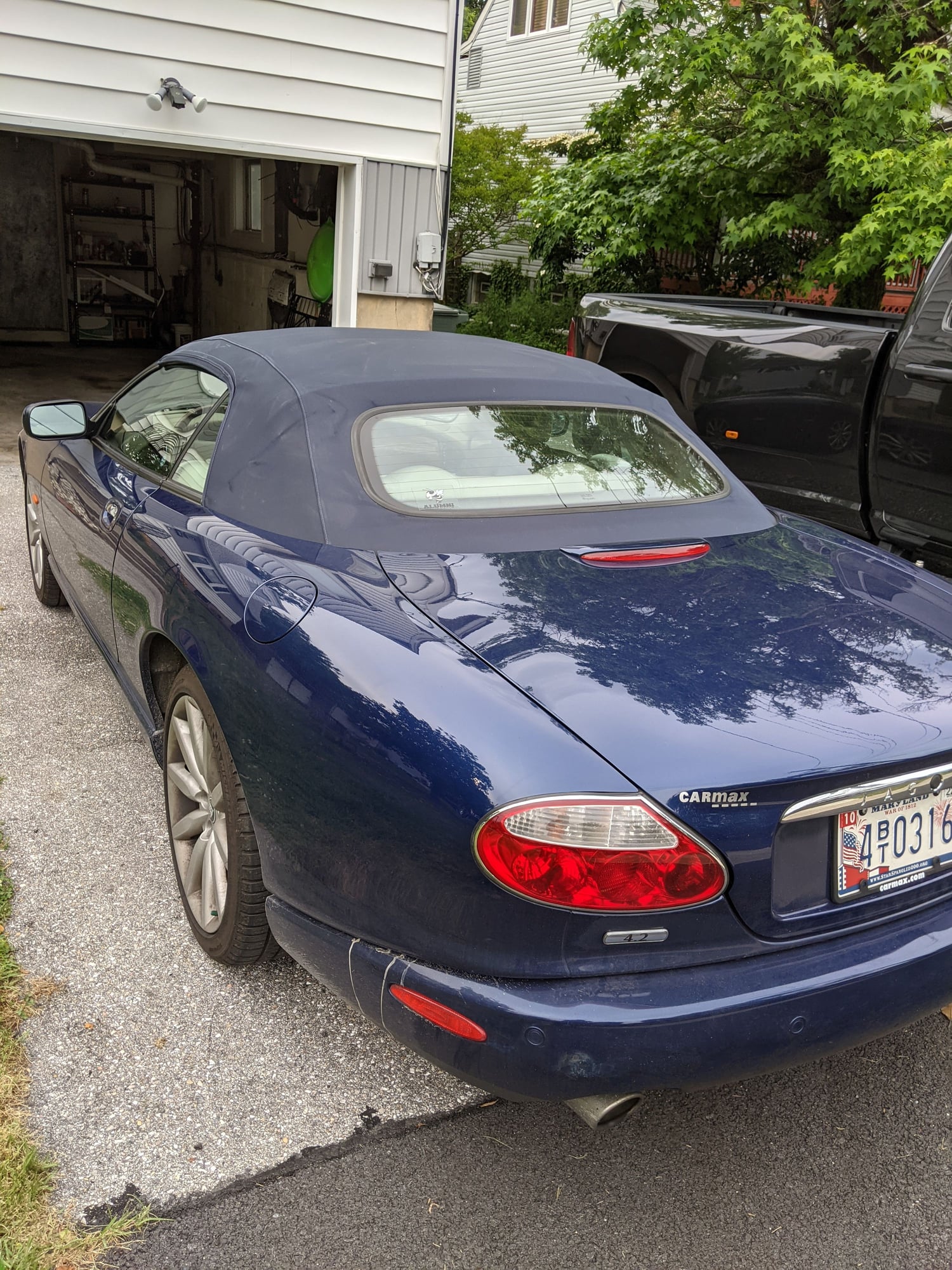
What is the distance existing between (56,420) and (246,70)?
5697 millimetres

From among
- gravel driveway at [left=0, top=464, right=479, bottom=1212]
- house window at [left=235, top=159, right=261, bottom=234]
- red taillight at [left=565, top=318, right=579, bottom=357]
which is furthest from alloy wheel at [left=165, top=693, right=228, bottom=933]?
house window at [left=235, top=159, right=261, bottom=234]

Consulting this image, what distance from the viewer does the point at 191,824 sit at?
277cm

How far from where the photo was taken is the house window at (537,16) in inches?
741

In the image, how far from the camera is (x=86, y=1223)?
198 cm

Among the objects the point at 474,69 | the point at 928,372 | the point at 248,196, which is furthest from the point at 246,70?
the point at 474,69

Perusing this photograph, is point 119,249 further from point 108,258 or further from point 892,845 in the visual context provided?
point 892,845

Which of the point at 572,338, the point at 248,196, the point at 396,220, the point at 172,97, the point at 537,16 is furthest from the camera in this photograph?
the point at 537,16

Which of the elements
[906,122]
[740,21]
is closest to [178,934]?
[906,122]

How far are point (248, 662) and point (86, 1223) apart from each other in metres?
1.11

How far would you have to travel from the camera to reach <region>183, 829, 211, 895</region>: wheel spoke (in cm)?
271

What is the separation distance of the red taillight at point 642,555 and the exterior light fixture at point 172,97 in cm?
697

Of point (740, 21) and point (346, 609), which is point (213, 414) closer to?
point (346, 609)

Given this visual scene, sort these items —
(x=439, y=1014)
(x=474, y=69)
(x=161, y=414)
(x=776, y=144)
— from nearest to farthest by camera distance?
(x=439, y=1014)
(x=161, y=414)
(x=776, y=144)
(x=474, y=69)

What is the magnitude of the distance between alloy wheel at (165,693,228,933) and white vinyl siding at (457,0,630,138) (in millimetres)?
17153
